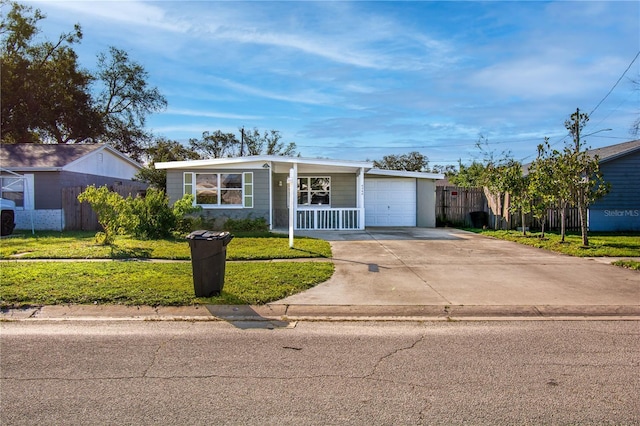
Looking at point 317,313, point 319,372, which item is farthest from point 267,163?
point 319,372

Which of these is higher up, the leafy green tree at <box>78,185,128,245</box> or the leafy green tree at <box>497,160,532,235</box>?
the leafy green tree at <box>497,160,532,235</box>

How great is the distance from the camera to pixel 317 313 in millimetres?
6344

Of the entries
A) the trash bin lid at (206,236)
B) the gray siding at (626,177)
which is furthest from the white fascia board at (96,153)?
the gray siding at (626,177)

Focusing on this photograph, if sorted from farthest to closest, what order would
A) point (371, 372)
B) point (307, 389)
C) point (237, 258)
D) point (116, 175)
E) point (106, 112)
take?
point (106, 112) → point (116, 175) → point (237, 258) → point (371, 372) → point (307, 389)

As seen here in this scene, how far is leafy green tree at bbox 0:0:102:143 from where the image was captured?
2950 cm

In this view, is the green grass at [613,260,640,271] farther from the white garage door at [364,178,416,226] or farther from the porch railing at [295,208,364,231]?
the white garage door at [364,178,416,226]

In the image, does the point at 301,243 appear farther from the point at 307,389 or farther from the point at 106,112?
the point at 106,112

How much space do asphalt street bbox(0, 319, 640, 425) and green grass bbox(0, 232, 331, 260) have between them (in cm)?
486

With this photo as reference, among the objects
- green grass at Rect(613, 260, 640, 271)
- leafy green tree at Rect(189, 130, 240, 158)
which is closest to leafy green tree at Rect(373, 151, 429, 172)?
leafy green tree at Rect(189, 130, 240, 158)

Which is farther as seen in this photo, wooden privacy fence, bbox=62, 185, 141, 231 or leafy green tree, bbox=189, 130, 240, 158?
leafy green tree, bbox=189, 130, 240, 158

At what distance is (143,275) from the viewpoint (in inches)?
330

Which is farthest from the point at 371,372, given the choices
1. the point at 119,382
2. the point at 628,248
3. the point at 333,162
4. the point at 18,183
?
the point at 18,183

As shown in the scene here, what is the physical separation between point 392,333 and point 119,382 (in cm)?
310

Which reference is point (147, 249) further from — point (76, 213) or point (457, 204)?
point (457, 204)
